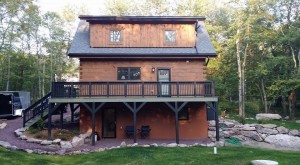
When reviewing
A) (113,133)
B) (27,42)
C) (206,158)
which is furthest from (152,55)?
(27,42)

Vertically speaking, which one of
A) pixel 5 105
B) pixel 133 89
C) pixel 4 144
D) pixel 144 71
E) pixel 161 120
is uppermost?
pixel 144 71

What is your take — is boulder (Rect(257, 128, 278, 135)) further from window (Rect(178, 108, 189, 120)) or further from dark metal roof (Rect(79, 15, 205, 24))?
dark metal roof (Rect(79, 15, 205, 24))

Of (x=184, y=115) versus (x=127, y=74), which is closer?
(x=127, y=74)

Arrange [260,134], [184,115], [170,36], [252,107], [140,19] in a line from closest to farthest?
[260,134] → [184,115] → [140,19] → [170,36] → [252,107]

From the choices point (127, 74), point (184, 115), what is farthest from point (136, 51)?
point (184, 115)

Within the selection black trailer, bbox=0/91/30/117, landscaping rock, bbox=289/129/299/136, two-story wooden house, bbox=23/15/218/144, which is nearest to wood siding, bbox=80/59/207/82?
two-story wooden house, bbox=23/15/218/144

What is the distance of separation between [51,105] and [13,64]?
68.7 feet

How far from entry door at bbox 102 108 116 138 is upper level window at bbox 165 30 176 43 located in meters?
6.19

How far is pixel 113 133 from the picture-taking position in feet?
59.5

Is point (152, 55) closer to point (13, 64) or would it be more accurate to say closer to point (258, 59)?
point (258, 59)

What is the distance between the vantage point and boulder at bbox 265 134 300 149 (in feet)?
55.8

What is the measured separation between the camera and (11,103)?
70.4ft

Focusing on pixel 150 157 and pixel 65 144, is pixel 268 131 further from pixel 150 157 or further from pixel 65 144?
pixel 65 144

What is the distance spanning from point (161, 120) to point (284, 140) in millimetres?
7982
